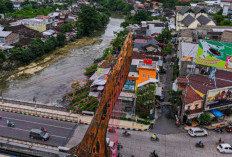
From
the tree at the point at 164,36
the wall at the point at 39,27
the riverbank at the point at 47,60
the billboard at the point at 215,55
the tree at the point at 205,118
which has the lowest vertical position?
the riverbank at the point at 47,60

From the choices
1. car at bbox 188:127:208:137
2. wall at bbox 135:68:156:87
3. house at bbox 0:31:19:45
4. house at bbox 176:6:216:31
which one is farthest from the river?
house at bbox 176:6:216:31

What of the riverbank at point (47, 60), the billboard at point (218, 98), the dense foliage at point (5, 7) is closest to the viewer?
the billboard at point (218, 98)

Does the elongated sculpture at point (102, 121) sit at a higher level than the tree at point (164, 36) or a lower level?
higher

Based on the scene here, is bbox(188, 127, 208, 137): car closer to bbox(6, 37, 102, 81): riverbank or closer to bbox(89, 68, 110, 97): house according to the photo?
bbox(89, 68, 110, 97): house

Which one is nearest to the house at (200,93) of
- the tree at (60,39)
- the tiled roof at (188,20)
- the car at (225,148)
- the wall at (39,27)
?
the car at (225,148)

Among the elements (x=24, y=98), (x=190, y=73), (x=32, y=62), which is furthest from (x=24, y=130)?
(x=32, y=62)

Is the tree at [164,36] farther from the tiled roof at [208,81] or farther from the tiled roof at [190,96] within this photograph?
the tiled roof at [190,96]

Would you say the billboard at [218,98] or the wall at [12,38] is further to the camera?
the wall at [12,38]
